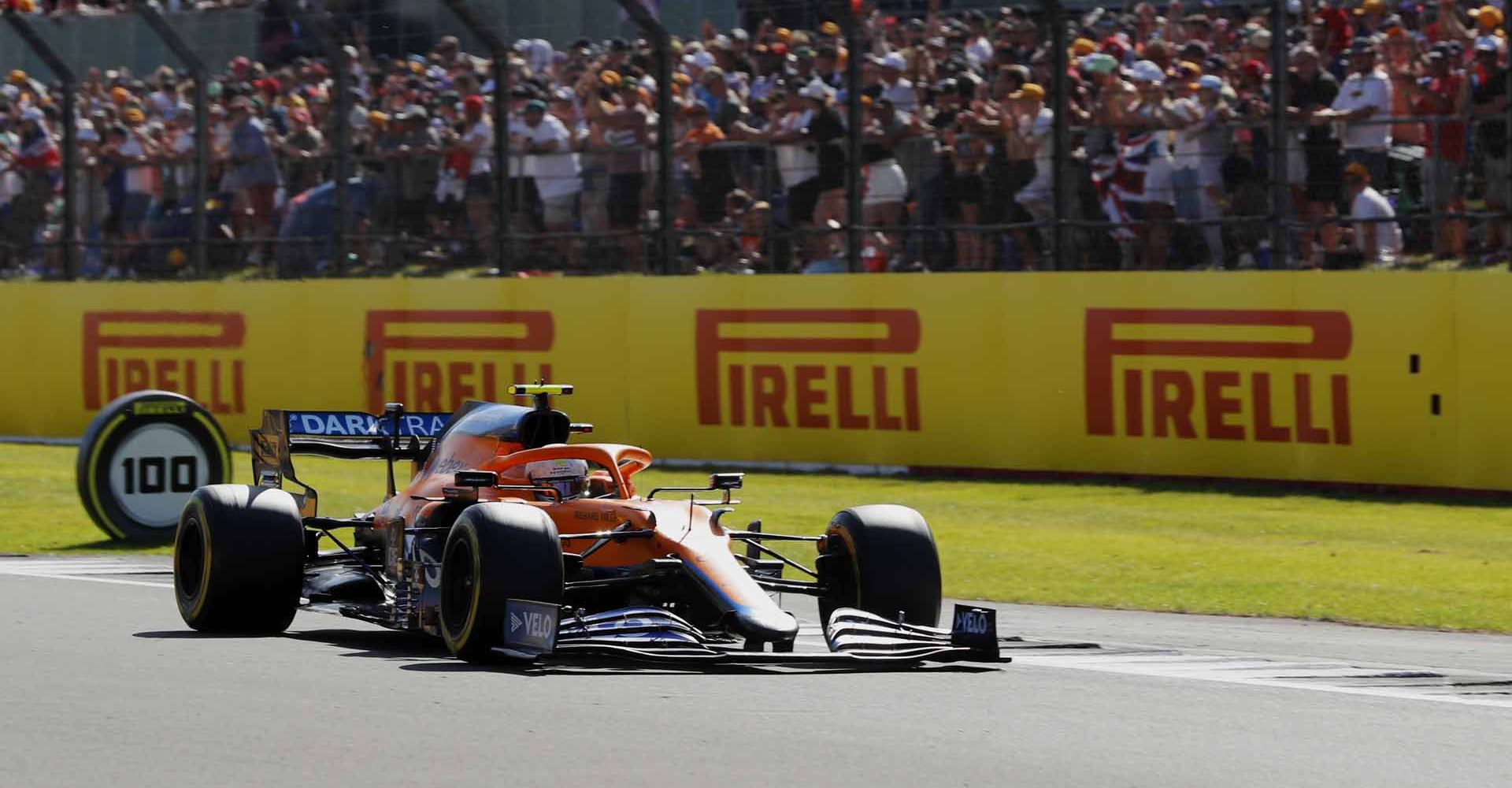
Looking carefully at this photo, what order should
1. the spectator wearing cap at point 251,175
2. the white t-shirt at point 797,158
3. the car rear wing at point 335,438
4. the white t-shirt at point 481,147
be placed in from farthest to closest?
1. the spectator wearing cap at point 251,175
2. the white t-shirt at point 481,147
3. the white t-shirt at point 797,158
4. the car rear wing at point 335,438

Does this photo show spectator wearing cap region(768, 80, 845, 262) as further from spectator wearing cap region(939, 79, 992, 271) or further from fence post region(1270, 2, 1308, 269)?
fence post region(1270, 2, 1308, 269)

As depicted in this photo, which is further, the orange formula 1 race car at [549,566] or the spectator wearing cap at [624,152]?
the spectator wearing cap at [624,152]

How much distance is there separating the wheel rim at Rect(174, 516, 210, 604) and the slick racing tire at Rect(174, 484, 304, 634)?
0.07 meters

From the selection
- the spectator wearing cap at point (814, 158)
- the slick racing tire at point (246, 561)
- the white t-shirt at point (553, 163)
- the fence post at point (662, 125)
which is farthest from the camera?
the white t-shirt at point (553, 163)

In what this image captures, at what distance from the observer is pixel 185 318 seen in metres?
21.2

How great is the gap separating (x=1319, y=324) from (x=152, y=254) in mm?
11256

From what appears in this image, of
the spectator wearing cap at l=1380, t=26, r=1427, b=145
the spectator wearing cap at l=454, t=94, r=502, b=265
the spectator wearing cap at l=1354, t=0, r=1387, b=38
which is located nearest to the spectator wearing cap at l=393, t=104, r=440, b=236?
the spectator wearing cap at l=454, t=94, r=502, b=265

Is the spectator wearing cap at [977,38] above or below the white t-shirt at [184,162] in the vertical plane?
above

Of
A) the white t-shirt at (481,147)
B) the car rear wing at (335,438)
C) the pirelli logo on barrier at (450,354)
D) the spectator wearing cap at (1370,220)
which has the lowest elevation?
the car rear wing at (335,438)

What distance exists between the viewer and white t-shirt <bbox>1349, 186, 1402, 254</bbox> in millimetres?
15117

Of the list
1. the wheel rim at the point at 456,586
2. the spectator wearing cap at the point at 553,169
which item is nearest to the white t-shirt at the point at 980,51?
the spectator wearing cap at the point at 553,169

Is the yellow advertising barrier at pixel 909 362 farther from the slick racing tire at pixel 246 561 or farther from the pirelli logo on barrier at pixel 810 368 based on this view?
the slick racing tire at pixel 246 561

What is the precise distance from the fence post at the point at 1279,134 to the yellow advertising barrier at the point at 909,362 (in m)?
0.32

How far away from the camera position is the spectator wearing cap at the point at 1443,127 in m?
14.8
